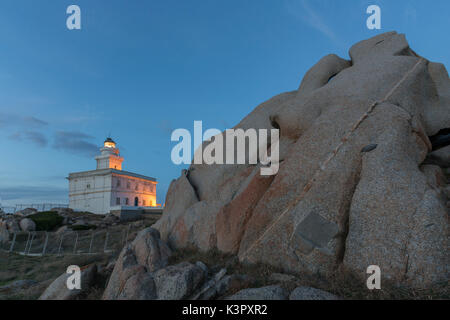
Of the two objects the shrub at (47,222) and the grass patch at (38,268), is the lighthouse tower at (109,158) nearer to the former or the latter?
the shrub at (47,222)

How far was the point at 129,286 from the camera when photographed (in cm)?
609

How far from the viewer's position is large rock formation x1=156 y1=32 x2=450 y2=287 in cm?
564

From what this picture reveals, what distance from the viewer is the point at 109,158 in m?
60.6

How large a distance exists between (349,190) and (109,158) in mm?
60314

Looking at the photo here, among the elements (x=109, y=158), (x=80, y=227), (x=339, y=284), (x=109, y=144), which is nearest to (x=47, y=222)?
(x=80, y=227)

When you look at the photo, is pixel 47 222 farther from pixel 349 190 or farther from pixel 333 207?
pixel 349 190

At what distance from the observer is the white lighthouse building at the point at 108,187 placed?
171ft

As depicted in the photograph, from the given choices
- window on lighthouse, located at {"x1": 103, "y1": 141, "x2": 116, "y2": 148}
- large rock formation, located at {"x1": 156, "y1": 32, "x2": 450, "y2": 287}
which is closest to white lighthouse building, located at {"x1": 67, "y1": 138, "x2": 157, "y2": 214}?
window on lighthouse, located at {"x1": 103, "y1": 141, "x2": 116, "y2": 148}

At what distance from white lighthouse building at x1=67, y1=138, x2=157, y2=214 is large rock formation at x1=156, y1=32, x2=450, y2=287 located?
44.7 metres

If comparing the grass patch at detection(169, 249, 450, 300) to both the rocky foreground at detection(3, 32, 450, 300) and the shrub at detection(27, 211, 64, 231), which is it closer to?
the rocky foreground at detection(3, 32, 450, 300)

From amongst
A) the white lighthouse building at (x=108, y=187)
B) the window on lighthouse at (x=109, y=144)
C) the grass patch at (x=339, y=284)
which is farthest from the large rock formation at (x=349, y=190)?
the window on lighthouse at (x=109, y=144)

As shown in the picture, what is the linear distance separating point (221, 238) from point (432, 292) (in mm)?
5284
